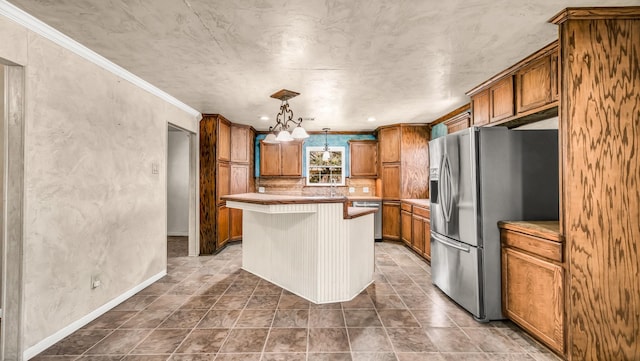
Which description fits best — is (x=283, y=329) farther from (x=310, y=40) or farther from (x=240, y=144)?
(x=240, y=144)

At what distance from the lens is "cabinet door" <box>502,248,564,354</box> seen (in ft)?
6.75

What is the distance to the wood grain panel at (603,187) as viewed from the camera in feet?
6.31

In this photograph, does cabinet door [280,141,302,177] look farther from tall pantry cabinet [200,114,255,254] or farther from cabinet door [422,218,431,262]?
cabinet door [422,218,431,262]

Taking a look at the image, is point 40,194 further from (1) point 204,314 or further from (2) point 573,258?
(2) point 573,258

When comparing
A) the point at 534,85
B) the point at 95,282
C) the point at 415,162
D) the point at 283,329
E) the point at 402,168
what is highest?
the point at 534,85

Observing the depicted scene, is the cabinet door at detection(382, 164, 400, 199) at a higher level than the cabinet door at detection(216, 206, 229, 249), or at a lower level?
higher

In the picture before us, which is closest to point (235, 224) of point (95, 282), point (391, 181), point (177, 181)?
point (177, 181)

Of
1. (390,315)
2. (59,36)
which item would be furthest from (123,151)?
(390,315)

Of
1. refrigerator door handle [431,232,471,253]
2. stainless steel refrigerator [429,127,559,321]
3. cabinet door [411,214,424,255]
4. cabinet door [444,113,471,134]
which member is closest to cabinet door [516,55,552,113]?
stainless steel refrigerator [429,127,559,321]

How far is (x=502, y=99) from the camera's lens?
10.3ft

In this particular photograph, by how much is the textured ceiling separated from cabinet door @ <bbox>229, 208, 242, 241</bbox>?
2.55 m

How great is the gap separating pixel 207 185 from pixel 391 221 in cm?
368

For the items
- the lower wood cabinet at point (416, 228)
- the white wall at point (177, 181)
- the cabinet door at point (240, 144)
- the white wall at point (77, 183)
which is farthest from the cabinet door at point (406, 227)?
the white wall at point (177, 181)

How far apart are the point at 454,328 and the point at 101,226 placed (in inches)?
135
